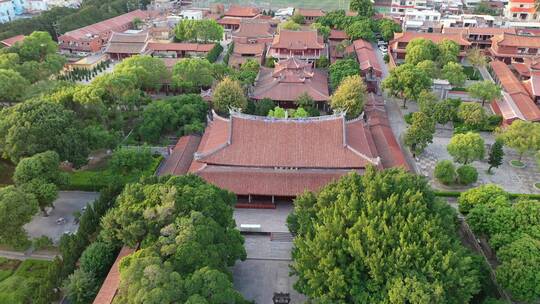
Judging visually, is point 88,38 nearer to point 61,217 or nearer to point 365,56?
point 365,56

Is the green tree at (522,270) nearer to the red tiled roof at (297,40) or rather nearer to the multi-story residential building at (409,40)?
the red tiled roof at (297,40)

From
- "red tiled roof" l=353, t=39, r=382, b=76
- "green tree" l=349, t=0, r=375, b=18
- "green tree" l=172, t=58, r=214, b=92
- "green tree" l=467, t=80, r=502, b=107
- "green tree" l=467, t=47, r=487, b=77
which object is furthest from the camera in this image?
"green tree" l=349, t=0, r=375, b=18

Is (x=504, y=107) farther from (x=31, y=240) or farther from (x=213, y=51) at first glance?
(x=31, y=240)

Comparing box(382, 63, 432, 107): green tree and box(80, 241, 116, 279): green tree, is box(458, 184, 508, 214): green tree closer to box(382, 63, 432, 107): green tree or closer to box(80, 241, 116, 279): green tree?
box(382, 63, 432, 107): green tree

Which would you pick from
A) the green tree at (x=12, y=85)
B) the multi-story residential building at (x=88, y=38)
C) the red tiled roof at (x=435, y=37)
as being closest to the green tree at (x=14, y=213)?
the green tree at (x=12, y=85)

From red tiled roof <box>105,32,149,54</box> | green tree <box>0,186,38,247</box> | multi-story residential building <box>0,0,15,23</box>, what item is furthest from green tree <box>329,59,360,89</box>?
→ multi-story residential building <box>0,0,15,23</box>

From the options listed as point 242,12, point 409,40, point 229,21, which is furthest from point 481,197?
point 242,12
